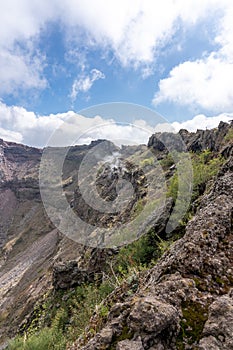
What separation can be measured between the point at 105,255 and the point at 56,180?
14704cm

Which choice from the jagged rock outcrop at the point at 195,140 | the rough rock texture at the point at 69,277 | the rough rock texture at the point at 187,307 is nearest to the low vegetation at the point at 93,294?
the rough rock texture at the point at 187,307

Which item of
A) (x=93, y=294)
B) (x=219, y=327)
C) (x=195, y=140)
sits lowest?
(x=93, y=294)

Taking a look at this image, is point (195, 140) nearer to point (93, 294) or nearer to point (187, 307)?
point (93, 294)

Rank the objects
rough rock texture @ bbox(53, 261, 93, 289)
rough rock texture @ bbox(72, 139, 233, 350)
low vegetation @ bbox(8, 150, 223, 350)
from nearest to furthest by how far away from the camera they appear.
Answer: rough rock texture @ bbox(72, 139, 233, 350)
low vegetation @ bbox(8, 150, 223, 350)
rough rock texture @ bbox(53, 261, 93, 289)

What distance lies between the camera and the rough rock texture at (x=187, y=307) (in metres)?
3.72

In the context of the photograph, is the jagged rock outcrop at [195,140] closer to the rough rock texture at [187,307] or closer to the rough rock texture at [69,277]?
the rough rock texture at [69,277]

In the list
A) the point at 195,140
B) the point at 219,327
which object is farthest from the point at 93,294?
the point at 195,140

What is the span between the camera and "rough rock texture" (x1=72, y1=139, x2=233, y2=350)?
3.72 metres

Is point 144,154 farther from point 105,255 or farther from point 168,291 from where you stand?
point 168,291

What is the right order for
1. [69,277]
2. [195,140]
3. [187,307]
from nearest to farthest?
[187,307]
[69,277]
[195,140]

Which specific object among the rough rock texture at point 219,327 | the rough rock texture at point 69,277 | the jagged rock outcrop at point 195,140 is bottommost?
the rough rock texture at point 69,277

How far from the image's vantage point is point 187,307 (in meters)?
4.20

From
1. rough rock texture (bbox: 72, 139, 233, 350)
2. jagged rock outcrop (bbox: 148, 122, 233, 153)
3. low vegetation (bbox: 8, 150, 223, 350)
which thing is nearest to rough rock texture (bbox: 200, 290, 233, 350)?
rough rock texture (bbox: 72, 139, 233, 350)

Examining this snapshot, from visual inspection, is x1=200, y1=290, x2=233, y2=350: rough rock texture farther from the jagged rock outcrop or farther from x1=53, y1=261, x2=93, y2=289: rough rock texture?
the jagged rock outcrop
